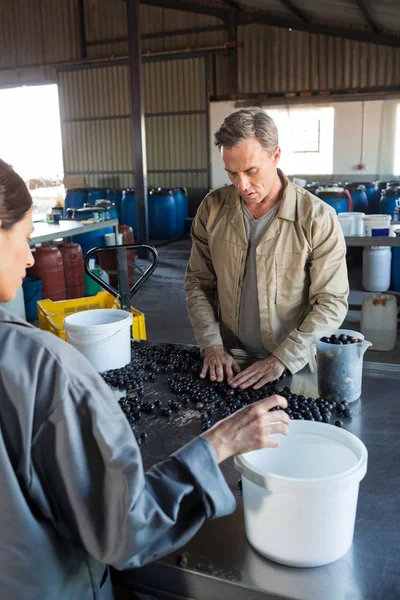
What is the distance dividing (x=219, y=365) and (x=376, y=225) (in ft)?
10.6

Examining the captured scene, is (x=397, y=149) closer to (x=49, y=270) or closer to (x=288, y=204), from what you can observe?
(x=49, y=270)

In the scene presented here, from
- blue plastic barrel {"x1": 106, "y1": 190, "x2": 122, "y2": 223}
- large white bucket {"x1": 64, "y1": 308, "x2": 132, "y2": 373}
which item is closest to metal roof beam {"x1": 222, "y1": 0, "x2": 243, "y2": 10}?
blue plastic barrel {"x1": 106, "y1": 190, "x2": 122, "y2": 223}

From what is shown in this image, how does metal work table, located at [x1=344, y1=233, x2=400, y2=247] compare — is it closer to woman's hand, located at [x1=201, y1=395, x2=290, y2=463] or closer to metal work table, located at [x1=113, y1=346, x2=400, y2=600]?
metal work table, located at [x1=113, y1=346, x2=400, y2=600]

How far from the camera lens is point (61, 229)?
5633mm

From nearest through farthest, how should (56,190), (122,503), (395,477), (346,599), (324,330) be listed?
(122,503)
(346,599)
(395,477)
(324,330)
(56,190)

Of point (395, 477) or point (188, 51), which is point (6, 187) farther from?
point (188, 51)

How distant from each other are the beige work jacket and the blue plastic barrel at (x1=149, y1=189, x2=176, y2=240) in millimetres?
7914

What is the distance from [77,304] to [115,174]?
30.0ft

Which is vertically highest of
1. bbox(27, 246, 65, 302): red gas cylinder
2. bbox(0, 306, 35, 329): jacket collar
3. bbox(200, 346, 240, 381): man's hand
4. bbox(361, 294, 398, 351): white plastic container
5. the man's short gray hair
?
the man's short gray hair

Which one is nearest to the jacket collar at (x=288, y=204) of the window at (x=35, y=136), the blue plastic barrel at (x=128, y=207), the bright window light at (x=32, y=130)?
the blue plastic barrel at (x=128, y=207)

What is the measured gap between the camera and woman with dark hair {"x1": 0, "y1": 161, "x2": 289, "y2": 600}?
750 millimetres

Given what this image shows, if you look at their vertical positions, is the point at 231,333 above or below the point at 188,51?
below

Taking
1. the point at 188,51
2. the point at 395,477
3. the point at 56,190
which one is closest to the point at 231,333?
the point at 395,477

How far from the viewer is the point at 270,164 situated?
1.87m
